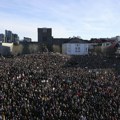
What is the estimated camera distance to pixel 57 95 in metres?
34.0

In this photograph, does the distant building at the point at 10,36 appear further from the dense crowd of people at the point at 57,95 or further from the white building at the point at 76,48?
the dense crowd of people at the point at 57,95

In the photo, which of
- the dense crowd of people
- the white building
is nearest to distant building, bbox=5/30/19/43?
the white building

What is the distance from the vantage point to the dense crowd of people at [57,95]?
28516 millimetres

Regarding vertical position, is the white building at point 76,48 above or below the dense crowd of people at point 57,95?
above

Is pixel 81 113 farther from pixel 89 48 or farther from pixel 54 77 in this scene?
pixel 89 48

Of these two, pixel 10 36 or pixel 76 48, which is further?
pixel 10 36

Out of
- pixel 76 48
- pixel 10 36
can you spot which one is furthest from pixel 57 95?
pixel 10 36

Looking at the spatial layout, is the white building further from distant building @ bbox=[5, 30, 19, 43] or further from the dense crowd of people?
distant building @ bbox=[5, 30, 19, 43]

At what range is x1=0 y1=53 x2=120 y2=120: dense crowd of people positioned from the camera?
93.6ft

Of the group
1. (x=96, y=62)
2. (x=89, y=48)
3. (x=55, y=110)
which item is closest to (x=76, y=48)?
(x=89, y=48)

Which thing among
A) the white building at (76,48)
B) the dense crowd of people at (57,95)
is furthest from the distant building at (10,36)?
the dense crowd of people at (57,95)

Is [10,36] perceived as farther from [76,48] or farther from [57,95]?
[57,95]

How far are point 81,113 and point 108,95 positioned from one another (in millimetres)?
7518

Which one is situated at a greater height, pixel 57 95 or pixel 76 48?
pixel 76 48
